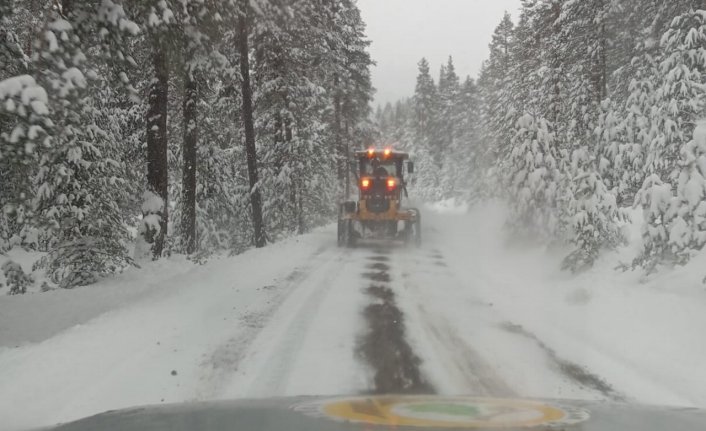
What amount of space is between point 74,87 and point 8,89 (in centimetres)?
73

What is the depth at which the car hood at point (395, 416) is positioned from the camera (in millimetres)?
2324

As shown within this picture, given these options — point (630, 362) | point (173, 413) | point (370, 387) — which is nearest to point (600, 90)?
point (630, 362)

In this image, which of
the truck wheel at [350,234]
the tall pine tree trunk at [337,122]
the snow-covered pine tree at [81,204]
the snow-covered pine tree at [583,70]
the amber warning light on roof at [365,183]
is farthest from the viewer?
the tall pine tree trunk at [337,122]

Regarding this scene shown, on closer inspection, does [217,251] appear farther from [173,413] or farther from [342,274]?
[173,413]

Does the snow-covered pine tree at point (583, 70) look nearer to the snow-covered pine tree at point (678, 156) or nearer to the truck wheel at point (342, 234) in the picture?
the snow-covered pine tree at point (678, 156)

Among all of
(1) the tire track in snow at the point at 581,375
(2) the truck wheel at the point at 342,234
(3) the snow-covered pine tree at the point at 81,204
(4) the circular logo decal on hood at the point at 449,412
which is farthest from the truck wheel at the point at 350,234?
(4) the circular logo decal on hood at the point at 449,412

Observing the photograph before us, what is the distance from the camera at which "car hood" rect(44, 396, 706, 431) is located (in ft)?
7.63

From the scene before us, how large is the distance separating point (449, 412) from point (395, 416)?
0.92 ft

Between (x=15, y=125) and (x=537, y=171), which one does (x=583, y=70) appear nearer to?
(x=537, y=171)

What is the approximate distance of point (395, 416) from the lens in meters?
2.53

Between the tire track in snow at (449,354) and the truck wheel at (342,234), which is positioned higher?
the truck wheel at (342,234)

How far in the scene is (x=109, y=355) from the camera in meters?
5.49

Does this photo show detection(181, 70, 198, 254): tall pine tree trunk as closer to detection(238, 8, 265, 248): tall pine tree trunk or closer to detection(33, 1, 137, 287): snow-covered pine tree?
detection(238, 8, 265, 248): tall pine tree trunk

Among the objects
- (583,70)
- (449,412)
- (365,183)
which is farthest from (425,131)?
(449,412)
